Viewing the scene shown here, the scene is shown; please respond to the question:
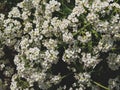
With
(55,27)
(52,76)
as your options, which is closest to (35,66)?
(52,76)

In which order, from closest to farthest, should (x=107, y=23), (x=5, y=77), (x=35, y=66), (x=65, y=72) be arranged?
(x=107, y=23)
(x=35, y=66)
(x=65, y=72)
(x=5, y=77)

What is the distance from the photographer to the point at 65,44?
4805 mm

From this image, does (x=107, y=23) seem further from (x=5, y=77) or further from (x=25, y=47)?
(x=5, y=77)

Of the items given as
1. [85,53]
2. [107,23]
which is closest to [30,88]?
[85,53]

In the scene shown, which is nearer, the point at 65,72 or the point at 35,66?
the point at 35,66

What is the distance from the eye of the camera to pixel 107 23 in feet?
14.9

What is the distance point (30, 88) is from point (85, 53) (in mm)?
880

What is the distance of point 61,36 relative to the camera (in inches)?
188

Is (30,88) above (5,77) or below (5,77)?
below

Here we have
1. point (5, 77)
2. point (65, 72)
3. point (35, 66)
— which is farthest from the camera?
point (5, 77)

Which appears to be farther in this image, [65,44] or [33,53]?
[65,44]

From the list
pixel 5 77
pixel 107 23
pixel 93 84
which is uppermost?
pixel 5 77

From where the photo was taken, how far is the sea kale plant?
464cm

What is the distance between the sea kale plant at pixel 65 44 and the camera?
4.64 metres
